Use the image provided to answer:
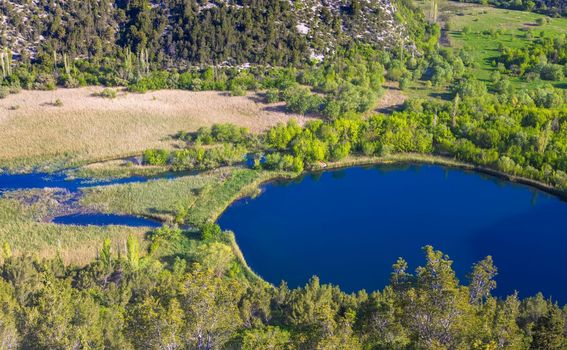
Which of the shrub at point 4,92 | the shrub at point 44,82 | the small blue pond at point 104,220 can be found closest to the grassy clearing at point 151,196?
the small blue pond at point 104,220

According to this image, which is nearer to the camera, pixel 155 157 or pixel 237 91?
pixel 155 157

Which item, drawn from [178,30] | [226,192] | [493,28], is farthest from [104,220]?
[493,28]

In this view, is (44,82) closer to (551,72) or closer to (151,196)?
(151,196)

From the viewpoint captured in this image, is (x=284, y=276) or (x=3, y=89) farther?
(x=3, y=89)

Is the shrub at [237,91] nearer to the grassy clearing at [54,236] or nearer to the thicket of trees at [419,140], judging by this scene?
the thicket of trees at [419,140]

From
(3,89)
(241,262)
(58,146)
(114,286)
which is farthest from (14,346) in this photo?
(3,89)

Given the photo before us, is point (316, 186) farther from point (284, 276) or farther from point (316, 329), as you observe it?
point (316, 329)
